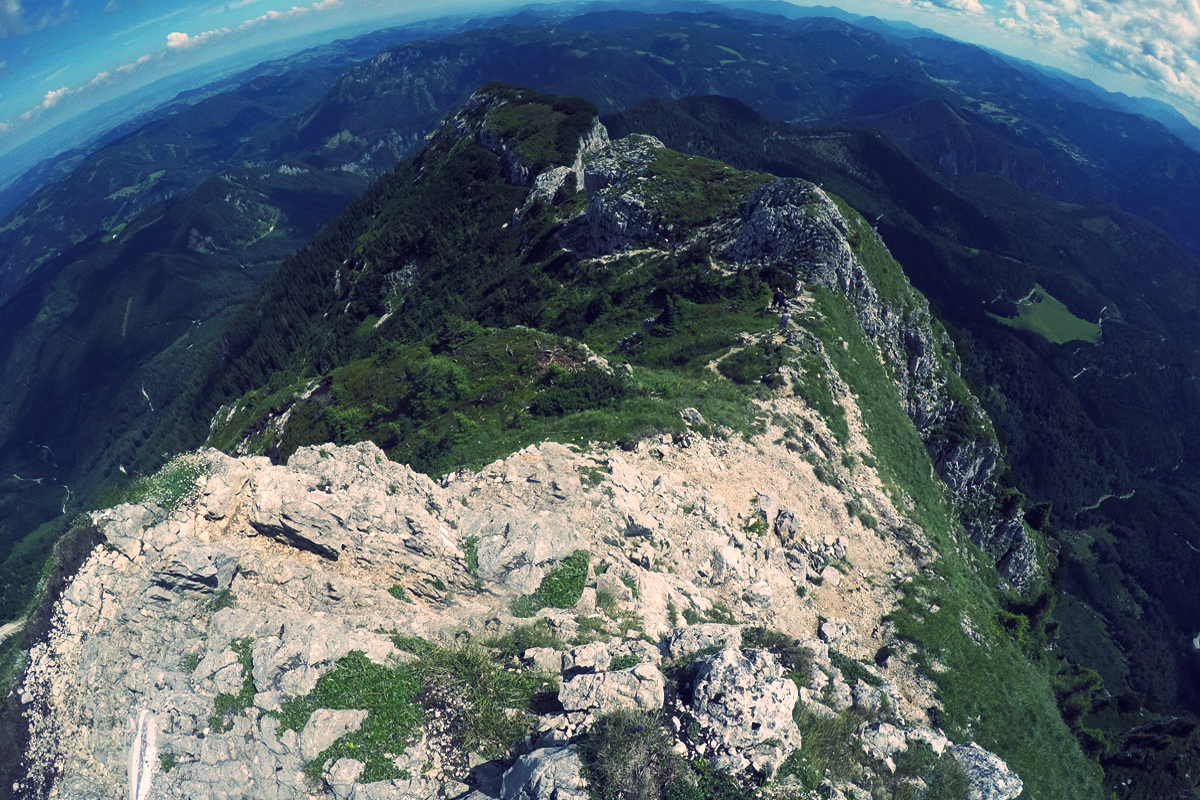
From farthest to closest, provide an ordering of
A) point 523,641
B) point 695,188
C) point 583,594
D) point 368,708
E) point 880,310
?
point 695,188, point 880,310, point 583,594, point 523,641, point 368,708

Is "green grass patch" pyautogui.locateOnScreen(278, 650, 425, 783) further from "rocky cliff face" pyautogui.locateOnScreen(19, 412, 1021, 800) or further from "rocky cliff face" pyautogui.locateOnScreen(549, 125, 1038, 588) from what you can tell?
"rocky cliff face" pyautogui.locateOnScreen(549, 125, 1038, 588)

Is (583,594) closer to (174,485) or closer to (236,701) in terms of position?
(236,701)

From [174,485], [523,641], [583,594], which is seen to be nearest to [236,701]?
[523,641]

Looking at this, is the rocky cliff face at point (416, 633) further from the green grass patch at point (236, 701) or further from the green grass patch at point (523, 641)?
the green grass patch at point (523, 641)

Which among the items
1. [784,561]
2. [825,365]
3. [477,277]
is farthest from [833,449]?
[477,277]

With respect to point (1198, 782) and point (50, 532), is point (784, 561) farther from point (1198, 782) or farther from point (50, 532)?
point (50, 532)
